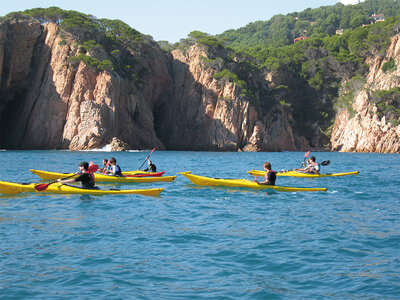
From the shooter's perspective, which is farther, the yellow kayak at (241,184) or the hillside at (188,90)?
the hillside at (188,90)

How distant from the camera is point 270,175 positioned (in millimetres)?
17844

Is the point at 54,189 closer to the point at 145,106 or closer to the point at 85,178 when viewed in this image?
the point at 85,178

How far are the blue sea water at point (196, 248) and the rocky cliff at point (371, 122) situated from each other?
50287 mm

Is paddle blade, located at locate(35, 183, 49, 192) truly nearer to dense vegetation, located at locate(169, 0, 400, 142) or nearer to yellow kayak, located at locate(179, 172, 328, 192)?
yellow kayak, located at locate(179, 172, 328, 192)

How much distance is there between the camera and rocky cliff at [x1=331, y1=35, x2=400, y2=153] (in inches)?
2427

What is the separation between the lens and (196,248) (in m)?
9.07

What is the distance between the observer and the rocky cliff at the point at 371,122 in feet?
202

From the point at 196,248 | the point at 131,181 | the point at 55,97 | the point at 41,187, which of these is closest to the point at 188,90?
the point at 55,97

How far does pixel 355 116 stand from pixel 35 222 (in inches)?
2462

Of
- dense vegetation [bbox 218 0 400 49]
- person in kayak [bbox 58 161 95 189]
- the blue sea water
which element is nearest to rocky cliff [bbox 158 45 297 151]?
dense vegetation [bbox 218 0 400 49]

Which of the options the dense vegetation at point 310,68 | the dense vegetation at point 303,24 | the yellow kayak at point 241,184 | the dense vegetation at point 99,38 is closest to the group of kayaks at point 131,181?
the yellow kayak at point 241,184

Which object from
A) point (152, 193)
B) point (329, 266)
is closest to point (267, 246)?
point (329, 266)

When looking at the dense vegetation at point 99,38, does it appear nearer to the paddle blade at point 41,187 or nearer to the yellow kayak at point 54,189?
the yellow kayak at point 54,189

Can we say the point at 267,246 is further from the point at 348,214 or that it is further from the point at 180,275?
the point at 348,214
